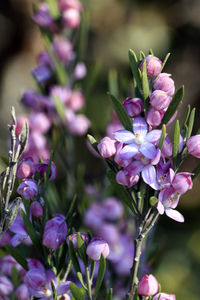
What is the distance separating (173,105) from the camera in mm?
504

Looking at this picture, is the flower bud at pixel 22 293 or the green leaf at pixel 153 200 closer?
the green leaf at pixel 153 200

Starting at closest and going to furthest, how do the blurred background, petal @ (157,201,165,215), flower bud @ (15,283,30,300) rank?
1. petal @ (157,201,165,215)
2. flower bud @ (15,283,30,300)
3. the blurred background

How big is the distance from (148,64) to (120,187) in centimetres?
14

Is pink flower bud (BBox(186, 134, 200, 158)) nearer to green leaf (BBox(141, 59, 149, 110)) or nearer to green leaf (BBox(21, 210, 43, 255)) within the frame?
green leaf (BBox(141, 59, 149, 110))

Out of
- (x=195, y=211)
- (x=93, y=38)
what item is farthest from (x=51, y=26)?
(x=93, y=38)

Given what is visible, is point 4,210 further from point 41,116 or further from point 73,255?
point 41,116

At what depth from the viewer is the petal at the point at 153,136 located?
489 millimetres

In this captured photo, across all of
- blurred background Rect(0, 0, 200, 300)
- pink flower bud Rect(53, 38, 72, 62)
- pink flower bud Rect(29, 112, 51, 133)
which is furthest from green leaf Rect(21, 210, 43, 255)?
blurred background Rect(0, 0, 200, 300)

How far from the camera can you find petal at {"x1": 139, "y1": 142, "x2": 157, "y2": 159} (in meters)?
0.48

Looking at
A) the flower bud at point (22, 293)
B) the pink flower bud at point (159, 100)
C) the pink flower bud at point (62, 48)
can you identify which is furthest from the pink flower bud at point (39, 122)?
the pink flower bud at point (159, 100)

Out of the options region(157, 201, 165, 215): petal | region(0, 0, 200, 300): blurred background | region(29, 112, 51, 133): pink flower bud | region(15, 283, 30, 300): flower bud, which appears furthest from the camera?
region(0, 0, 200, 300): blurred background

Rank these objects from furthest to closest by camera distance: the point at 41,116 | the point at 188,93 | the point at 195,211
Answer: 1. the point at 188,93
2. the point at 195,211
3. the point at 41,116

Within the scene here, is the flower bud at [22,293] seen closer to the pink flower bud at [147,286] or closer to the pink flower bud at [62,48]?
the pink flower bud at [147,286]

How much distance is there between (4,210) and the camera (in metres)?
0.49
